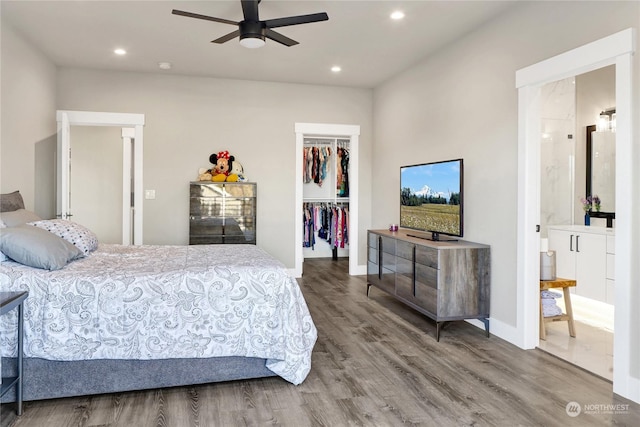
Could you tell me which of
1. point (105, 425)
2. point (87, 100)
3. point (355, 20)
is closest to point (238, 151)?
point (87, 100)

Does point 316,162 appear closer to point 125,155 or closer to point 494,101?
point 125,155

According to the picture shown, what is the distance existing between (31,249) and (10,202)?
1.25 meters

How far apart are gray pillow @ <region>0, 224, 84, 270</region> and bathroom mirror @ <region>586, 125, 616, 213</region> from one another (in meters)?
5.16

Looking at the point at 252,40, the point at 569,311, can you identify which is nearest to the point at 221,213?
the point at 252,40

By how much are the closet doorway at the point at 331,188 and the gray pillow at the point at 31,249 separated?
360 centimetres

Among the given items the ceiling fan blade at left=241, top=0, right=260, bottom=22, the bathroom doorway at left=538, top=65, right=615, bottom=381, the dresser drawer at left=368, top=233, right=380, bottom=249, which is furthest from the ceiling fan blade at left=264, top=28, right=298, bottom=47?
the bathroom doorway at left=538, top=65, right=615, bottom=381

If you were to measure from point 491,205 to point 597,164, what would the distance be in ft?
7.08

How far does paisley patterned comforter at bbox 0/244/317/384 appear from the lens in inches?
87.7

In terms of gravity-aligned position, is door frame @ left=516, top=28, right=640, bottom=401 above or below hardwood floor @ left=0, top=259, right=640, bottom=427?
above

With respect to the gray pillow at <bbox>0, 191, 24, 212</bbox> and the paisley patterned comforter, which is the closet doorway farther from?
the paisley patterned comforter

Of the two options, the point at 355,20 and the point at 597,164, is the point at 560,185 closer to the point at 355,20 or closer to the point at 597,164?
the point at 597,164

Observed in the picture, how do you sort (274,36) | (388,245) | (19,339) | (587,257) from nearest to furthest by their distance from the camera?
(19,339) → (274,36) → (388,245) → (587,257)

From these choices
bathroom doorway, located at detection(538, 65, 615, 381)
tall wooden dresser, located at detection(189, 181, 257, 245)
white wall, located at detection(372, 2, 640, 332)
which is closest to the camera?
white wall, located at detection(372, 2, 640, 332)

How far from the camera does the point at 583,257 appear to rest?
14.9 ft
